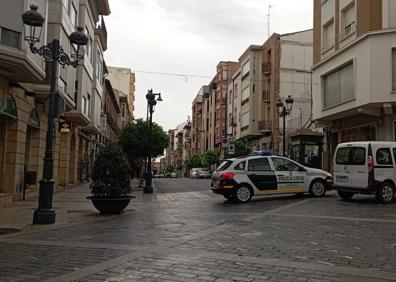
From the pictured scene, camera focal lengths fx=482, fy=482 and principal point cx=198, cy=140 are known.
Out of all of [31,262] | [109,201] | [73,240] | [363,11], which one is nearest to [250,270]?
[31,262]

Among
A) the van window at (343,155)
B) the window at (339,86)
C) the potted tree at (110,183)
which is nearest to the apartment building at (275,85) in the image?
the window at (339,86)

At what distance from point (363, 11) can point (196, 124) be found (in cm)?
8411

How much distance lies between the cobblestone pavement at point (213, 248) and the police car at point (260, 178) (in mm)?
3354

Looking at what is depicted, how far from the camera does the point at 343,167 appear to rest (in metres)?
16.4

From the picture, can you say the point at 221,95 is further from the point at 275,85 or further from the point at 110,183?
the point at 110,183

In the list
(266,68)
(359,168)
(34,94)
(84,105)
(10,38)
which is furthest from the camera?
(266,68)

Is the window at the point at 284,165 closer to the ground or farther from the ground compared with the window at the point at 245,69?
closer to the ground

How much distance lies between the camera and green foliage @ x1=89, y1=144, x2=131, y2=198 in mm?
13258

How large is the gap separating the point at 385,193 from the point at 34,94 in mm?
13171

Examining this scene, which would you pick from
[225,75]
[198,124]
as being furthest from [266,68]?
[198,124]

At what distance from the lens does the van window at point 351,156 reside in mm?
15750

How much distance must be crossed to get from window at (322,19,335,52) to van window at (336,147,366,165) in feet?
45.0

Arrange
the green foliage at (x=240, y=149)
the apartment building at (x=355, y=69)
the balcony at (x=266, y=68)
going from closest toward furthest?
the apartment building at (x=355, y=69), the balcony at (x=266, y=68), the green foliage at (x=240, y=149)

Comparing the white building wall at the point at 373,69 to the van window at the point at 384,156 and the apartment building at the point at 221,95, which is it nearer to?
the van window at the point at 384,156
